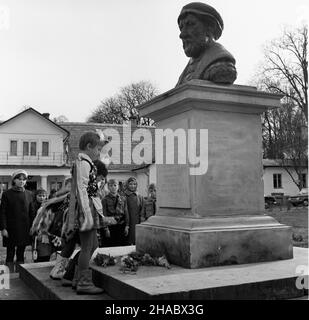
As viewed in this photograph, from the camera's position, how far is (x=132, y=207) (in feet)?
28.3

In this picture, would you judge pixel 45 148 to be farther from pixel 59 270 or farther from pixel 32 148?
pixel 59 270

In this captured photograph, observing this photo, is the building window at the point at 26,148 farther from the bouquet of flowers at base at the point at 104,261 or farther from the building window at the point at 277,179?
the bouquet of flowers at base at the point at 104,261

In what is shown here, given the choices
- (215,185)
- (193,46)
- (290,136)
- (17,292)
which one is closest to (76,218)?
(17,292)

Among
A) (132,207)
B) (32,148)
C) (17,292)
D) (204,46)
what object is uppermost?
(32,148)

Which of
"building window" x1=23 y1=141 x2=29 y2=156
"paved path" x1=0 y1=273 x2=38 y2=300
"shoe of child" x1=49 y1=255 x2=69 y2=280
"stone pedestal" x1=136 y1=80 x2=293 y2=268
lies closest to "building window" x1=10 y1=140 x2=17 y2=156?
"building window" x1=23 y1=141 x2=29 y2=156

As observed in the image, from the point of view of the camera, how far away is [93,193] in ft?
15.0

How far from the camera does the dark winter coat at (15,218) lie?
296 inches

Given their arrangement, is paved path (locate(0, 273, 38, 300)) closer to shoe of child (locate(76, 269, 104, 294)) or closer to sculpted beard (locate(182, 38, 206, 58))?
shoe of child (locate(76, 269, 104, 294))

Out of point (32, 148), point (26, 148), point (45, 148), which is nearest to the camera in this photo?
point (26, 148)

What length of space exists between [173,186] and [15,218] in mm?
3296

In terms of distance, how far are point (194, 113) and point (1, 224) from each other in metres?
4.01

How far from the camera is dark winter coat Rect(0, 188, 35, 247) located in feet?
24.7

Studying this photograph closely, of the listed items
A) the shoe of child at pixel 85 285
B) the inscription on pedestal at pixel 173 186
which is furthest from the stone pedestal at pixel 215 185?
the shoe of child at pixel 85 285
